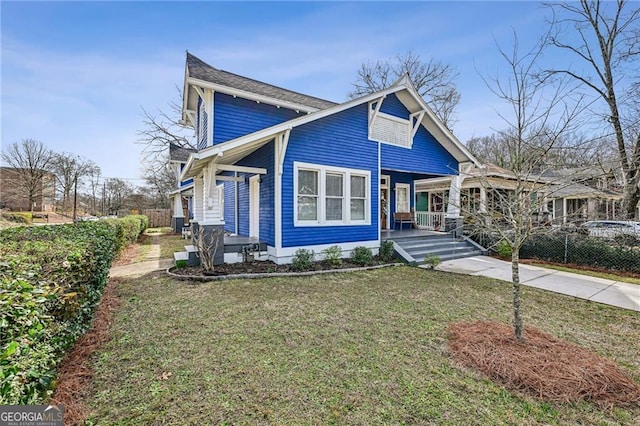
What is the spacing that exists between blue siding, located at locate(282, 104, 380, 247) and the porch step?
133 cm

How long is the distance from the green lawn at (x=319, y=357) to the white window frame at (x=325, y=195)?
312 centimetres

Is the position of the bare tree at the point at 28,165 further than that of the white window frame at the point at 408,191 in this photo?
Yes

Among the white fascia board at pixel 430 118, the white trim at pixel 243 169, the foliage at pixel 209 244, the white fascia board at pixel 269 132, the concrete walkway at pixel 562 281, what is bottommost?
the concrete walkway at pixel 562 281

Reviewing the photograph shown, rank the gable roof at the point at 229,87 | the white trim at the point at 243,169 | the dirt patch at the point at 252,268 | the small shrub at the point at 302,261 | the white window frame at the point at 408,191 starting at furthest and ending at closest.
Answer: the white window frame at the point at 408,191
the gable roof at the point at 229,87
the white trim at the point at 243,169
the small shrub at the point at 302,261
the dirt patch at the point at 252,268

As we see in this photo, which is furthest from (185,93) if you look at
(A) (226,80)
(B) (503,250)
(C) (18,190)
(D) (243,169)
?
(C) (18,190)

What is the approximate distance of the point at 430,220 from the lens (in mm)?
14953

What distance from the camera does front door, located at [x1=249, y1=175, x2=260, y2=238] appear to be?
1005cm

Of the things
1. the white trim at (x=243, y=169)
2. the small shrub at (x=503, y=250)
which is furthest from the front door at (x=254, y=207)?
the small shrub at (x=503, y=250)

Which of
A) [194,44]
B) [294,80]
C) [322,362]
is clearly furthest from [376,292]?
[294,80]

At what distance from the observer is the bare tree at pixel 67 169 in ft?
110

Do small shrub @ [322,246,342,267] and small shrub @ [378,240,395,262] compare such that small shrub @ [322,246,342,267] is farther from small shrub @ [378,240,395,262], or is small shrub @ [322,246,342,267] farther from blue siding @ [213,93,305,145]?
blue siding @ [213,93,305,145]

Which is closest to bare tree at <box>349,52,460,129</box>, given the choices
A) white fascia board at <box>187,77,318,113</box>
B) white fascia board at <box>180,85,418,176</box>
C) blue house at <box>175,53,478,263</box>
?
blue house at <box>175,53,478,263</box>

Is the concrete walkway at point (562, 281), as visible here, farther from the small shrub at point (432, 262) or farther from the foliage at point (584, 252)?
the foliage at point (584, 252)

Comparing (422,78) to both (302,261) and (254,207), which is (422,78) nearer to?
(254,207)
